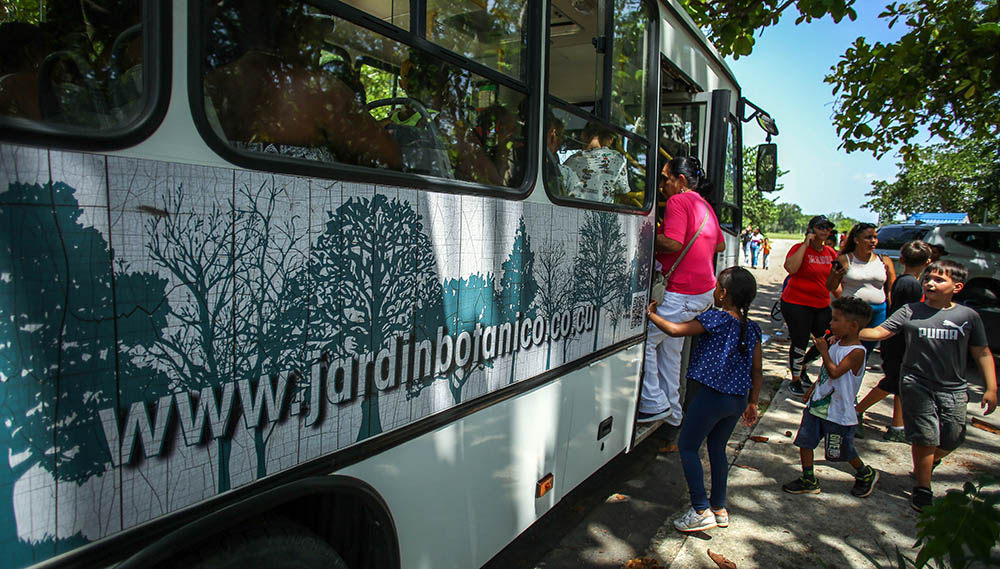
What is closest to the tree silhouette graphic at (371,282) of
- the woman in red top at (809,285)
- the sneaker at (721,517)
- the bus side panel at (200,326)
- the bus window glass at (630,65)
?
the bus side panel at (200,326)

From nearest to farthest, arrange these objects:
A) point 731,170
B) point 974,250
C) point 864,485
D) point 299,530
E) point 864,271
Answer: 1. point 299,530
2. point 864,485
3. point 731,170
4. point 864,271
5. point 974,250

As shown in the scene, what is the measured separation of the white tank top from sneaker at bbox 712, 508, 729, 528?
9.91 ft

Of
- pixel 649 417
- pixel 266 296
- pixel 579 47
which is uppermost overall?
pixel 579 47

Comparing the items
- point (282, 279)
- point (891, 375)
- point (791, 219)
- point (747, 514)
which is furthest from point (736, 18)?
point (791, 219)

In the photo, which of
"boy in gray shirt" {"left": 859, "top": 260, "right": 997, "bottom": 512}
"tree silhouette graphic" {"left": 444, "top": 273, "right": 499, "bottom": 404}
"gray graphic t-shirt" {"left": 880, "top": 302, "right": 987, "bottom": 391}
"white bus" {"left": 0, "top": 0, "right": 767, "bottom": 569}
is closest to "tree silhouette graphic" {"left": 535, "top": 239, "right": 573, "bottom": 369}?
"white bus" {"left": 0, "top": 0, "right": 767, "bottom": 569}

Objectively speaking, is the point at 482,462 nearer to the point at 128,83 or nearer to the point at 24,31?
the point at 128,83

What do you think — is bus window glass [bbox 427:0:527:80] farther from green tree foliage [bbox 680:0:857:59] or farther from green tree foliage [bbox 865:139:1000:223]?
green tree foliage [bbox 865:139:1000:223]

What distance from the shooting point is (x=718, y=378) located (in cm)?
313

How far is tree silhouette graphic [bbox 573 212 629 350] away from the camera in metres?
2.83

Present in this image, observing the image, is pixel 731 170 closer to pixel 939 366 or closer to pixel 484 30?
pixel 939 366

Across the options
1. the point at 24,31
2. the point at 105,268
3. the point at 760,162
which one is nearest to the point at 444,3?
the point at 24,31

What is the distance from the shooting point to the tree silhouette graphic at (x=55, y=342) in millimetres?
1032

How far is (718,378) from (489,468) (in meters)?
1.51

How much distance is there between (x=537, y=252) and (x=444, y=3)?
3.31 feet
